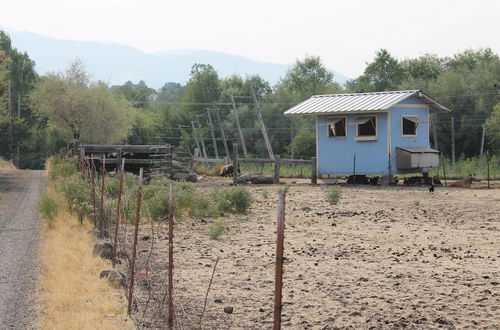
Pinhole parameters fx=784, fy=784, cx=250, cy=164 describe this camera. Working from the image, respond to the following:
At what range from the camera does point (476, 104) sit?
49875 millimetres

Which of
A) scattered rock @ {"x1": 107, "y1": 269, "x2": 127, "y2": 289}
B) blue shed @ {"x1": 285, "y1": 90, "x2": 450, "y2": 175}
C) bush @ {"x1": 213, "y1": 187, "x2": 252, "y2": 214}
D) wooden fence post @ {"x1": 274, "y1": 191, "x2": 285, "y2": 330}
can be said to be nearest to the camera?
wooden fence post @ {"x1": 274, "y1": 191, "x2": 285, "y2": 330}

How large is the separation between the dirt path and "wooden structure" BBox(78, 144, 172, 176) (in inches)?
192

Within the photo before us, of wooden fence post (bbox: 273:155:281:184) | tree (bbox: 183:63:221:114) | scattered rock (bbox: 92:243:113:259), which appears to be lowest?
scattered rock (bbox: 92:243:113:259)

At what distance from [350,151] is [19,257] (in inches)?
783

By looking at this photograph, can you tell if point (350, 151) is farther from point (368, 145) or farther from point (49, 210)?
point (49, 210)

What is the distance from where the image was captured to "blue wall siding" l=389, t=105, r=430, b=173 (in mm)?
30337

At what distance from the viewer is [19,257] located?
1288 cm

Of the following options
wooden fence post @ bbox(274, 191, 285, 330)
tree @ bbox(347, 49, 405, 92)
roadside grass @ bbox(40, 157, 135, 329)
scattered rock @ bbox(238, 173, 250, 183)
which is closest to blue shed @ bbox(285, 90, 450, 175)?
scattered rock @ bbox(238, 173, 250, 183)

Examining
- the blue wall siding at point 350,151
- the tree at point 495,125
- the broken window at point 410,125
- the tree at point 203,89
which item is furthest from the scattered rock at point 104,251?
the tree at point 203,89

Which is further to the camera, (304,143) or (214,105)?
(304,143)

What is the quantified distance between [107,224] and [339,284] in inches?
268

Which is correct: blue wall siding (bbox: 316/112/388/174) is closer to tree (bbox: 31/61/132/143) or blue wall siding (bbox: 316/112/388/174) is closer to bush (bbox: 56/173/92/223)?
bush (bbox: 56/173/92/223)

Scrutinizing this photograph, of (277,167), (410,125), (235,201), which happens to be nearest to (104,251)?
(235,201)

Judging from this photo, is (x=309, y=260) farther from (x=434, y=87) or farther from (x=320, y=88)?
(x=320, y=88)
